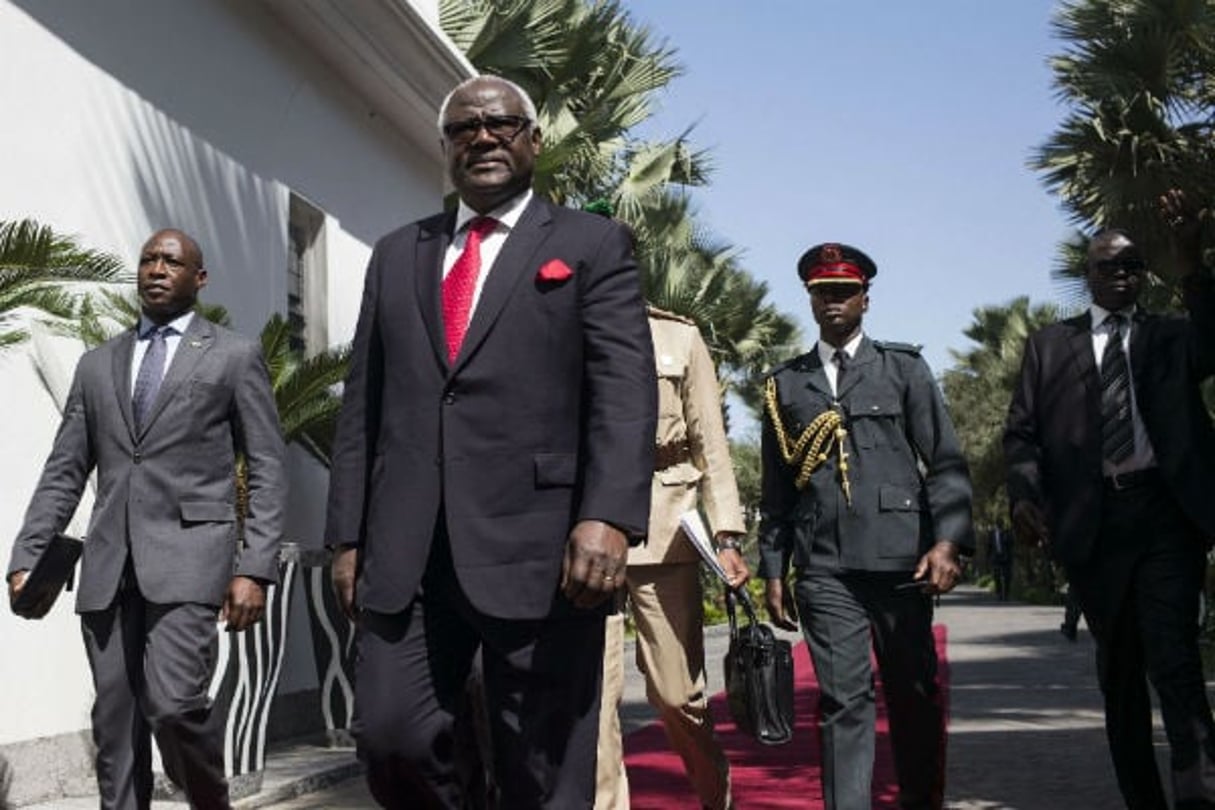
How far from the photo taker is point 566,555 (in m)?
3.37

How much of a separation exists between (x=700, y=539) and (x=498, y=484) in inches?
97.2

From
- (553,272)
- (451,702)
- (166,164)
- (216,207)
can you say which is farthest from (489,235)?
(216,207)

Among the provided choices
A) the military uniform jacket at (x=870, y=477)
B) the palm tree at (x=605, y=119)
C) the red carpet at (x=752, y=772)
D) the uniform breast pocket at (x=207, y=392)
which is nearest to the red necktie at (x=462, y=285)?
the uniform breast pocket at (x=207, y=392)

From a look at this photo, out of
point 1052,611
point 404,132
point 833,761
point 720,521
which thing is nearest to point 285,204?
point 404,132

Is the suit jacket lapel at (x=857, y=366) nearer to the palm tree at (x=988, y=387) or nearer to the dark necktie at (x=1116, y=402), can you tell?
the dark necktie at (x=1116, y=402)

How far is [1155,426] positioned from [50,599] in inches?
143

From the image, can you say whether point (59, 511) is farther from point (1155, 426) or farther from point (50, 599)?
point (1155, 426)

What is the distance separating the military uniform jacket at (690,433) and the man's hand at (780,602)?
0.74 feet

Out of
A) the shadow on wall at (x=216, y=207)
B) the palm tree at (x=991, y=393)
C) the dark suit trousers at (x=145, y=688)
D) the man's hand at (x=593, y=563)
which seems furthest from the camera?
the palm tree at (x=991, y=393)

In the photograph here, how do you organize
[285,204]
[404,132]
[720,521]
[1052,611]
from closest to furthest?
[720,521]
[285,204]
[404,132]
[1052,611]

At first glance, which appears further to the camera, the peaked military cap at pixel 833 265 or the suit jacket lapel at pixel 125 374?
the peaked military cap at pixel 833 265

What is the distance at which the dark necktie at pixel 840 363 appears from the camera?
591 cm

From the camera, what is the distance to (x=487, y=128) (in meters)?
3.63

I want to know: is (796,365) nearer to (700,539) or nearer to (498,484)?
(700,539)
